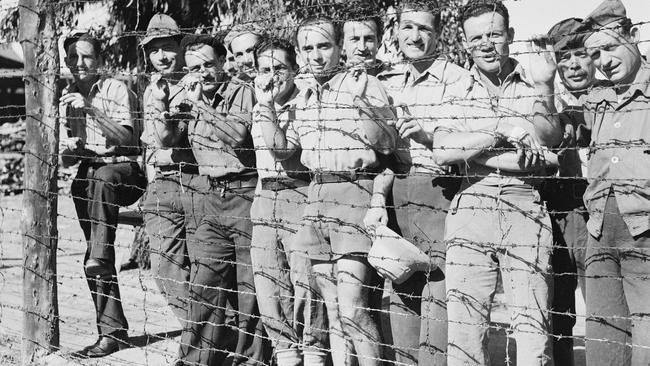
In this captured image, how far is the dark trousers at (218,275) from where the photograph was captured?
5305 mm

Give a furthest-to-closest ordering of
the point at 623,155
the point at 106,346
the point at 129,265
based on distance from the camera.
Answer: the point at 129,265
the point at 106,346
the point at 623,155

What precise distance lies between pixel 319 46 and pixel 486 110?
1.04m

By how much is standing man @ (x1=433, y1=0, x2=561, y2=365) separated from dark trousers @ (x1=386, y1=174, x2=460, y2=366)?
0.60 feet

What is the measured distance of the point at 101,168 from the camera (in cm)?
594

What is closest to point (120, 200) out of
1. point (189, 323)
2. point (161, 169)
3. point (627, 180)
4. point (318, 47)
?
point (161, 169)

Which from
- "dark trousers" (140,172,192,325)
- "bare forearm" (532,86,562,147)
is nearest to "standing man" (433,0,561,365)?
"bare forearm" (532,86,562,147)

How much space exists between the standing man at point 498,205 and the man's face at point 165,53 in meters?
2.16

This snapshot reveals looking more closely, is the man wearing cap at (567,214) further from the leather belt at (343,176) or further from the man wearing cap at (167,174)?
the man wearing cap at (167,174)

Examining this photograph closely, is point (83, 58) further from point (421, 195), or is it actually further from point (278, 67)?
point (421, 195)

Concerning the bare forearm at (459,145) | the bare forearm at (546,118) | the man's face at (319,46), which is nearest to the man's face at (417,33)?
the man's face at (319,46)

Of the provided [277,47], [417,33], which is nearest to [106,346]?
[277,47]

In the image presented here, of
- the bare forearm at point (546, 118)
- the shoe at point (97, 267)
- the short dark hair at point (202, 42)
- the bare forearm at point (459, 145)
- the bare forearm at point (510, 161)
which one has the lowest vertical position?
the shoe at point (97, 267)

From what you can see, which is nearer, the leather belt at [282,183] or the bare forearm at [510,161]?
the bare forearm at [510,161]

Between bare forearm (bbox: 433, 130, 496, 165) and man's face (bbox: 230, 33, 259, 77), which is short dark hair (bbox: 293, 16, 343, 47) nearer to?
man's face (bbox: 230, 33, 259, 77)
